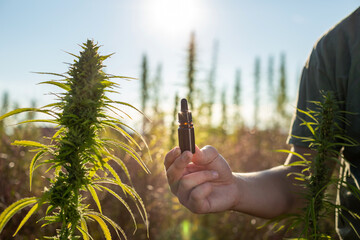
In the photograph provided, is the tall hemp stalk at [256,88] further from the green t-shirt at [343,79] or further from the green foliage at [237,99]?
the green t-shirt at [343,79]

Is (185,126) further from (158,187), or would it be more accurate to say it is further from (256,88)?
(256,88)

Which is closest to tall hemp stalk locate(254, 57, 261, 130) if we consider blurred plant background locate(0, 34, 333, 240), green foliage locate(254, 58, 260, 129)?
green foliage locate(254, 58, 260, 129)

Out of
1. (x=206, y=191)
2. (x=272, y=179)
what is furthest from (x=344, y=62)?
(x=206, y=191)

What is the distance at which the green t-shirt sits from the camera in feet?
5.34

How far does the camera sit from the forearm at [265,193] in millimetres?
1654

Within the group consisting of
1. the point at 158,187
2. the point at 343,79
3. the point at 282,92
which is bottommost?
the point at 158,187

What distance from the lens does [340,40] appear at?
5.79 ft

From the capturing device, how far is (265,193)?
176 cm

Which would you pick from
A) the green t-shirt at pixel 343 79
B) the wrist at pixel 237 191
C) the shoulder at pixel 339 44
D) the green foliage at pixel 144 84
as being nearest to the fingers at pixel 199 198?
the wrist at pixel 237 191

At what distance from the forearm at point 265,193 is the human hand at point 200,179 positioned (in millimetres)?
133

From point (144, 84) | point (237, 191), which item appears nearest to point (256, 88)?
point (144, 84)

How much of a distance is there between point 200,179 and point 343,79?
1.05 meters

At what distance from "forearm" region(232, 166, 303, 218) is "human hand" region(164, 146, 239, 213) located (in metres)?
0.13

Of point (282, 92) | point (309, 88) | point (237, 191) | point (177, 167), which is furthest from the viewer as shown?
point (282, 92)
